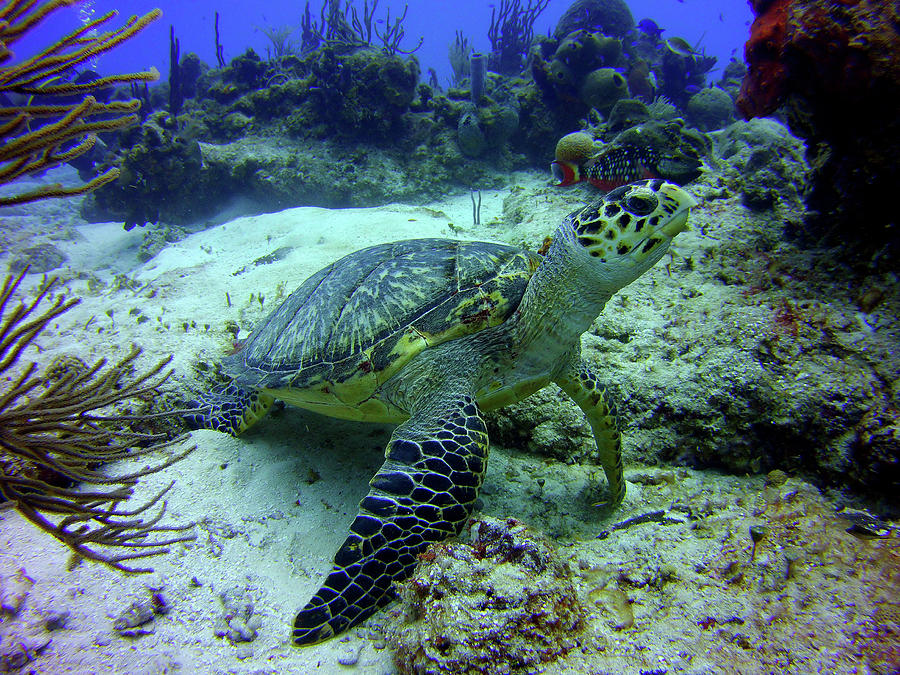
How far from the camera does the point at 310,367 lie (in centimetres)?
272

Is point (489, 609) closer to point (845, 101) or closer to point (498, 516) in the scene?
point (498, 516)

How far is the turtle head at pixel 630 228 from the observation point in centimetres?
205

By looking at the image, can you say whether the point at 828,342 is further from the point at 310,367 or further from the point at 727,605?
the point at 310,367

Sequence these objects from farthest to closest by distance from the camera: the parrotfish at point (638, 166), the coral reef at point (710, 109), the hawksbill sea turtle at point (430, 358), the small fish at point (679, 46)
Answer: the small fish at point (679, 46)
the coral reef at point (710, 109)
the parrotfish at point (638, 166)
the hawksbill sea turtle at point (430, 358)

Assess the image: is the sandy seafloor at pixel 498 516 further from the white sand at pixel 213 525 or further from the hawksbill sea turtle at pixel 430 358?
the hawksbill sea turtle at pixel 430 358

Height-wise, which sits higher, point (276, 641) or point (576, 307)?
point (576, 307)

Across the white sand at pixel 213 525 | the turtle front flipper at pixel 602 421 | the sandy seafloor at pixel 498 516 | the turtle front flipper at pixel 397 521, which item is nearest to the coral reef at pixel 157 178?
the white sand at pixel 213 525

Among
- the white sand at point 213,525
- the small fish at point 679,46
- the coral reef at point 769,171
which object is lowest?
the white sand at point 213,525

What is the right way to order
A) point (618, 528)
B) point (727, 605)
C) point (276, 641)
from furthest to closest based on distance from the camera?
point (618, 528) < point (276, 641) < point (727, 605)

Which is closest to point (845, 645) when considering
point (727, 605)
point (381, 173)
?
point (727, 605)

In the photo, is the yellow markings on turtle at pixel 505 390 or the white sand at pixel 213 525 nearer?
the white sand at pixel 213 525

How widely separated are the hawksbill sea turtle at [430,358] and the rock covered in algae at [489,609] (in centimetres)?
31

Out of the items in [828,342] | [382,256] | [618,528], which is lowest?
[618,528]

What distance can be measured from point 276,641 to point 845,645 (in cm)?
211
